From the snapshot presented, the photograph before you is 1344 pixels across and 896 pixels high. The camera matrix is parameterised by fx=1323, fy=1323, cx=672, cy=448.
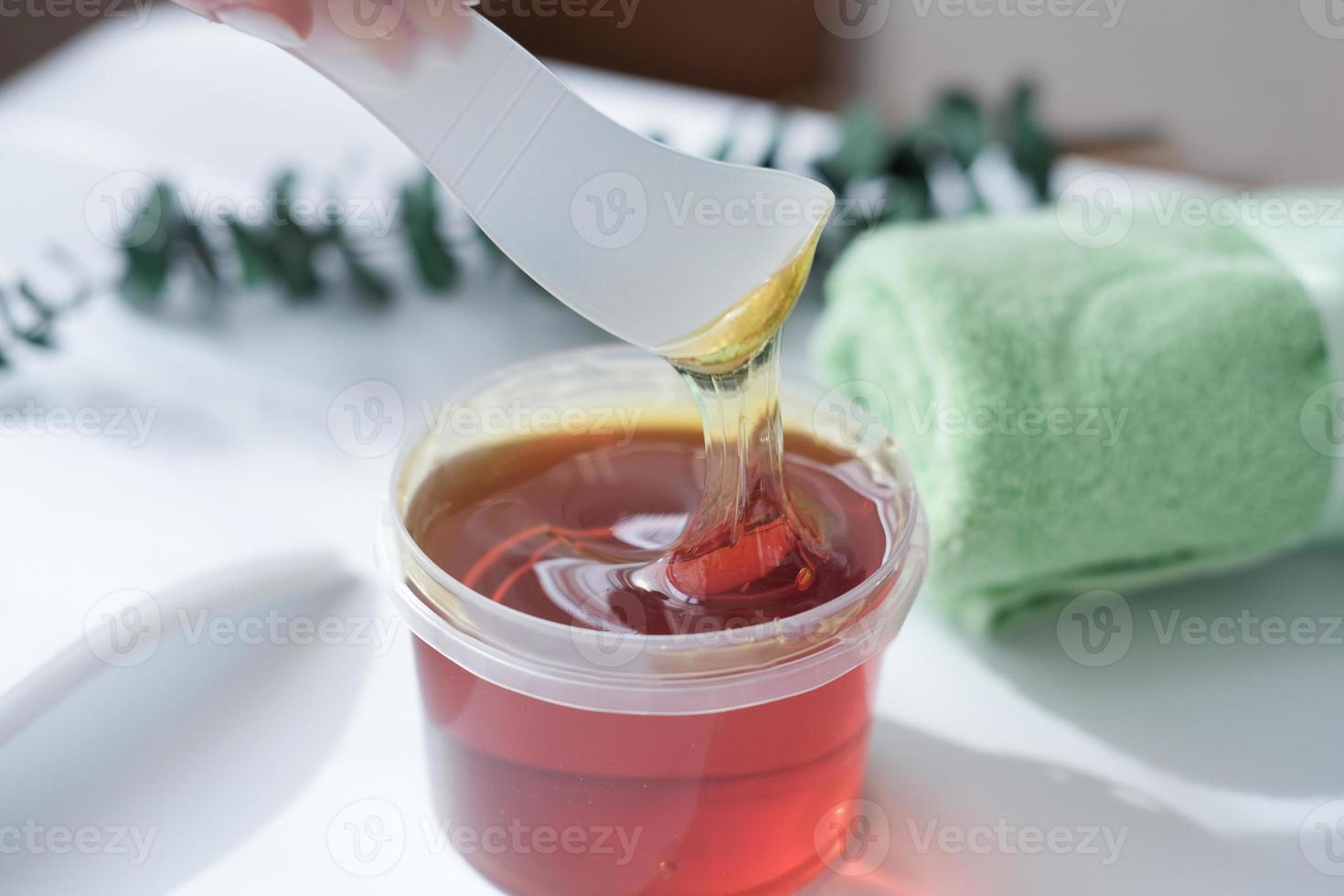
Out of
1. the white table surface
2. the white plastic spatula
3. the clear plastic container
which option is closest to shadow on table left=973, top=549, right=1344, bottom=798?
the white table surface

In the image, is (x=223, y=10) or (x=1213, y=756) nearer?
(x=223, y=10)

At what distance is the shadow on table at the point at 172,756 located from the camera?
19.2 inches

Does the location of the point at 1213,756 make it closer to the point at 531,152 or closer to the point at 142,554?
the point at 531,152

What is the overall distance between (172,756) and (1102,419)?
40 cm

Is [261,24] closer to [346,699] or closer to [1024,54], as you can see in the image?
[346,699]

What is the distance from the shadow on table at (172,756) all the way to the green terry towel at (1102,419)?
10.7 inches

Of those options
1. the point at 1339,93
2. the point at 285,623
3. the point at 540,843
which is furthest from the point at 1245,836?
the point at 1339,93

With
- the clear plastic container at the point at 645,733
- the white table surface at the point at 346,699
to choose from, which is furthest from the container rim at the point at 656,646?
the white table surface at the point at 346,699

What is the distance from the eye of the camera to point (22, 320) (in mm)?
779

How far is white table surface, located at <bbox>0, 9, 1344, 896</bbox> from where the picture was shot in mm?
495

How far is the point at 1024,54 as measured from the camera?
1.62 metres

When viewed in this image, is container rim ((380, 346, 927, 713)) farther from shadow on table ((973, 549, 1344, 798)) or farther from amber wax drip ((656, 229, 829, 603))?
shadow on table ((973, 549, 1344, 798))

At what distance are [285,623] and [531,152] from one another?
28cm

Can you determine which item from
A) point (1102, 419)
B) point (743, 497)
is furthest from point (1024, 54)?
point (743, 497)
